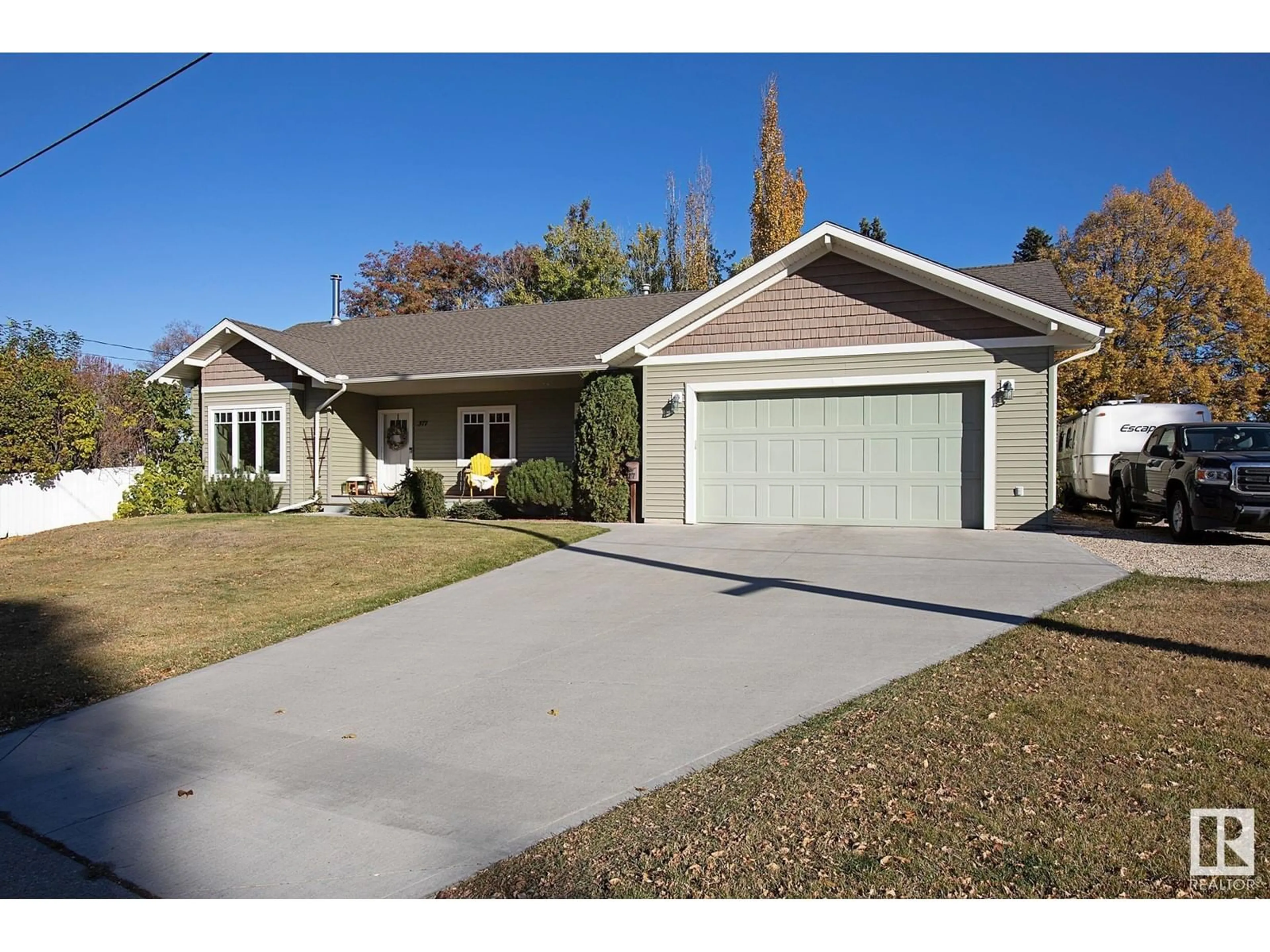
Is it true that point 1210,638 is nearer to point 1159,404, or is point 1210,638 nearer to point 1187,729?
point 1187,729

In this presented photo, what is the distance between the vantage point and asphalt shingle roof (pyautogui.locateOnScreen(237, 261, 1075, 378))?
1789 centimetres

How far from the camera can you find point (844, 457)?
14.1m

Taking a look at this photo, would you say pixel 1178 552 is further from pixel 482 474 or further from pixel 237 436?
pixel 237 436

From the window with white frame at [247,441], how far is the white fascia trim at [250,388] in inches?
15.8

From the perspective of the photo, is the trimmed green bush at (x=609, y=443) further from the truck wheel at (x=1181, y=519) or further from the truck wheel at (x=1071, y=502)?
the truck wheel at (x=1071, y=502)

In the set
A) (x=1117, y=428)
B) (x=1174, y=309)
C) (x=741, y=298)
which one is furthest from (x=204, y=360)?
(x=1174, y=309)

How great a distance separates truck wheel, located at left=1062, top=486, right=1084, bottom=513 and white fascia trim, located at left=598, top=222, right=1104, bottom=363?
25.4 ft

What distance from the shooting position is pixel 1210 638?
6371mm

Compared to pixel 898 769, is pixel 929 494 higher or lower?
higher

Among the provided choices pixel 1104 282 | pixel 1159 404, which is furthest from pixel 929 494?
pixel 1104 282

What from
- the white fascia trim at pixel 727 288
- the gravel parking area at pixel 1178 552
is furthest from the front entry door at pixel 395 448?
the gravel parking area at pixel 1178 552

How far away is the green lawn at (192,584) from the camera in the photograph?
7.39 m

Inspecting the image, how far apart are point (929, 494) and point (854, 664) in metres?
8.08
